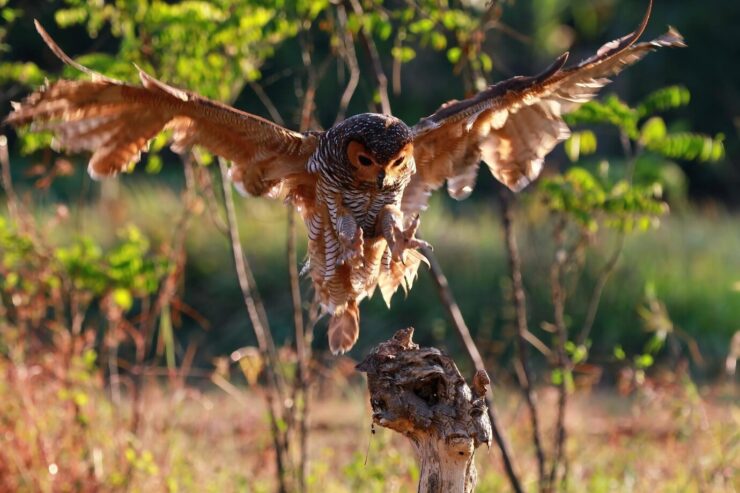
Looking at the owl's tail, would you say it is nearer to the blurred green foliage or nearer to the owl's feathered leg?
the owl's feathered leg

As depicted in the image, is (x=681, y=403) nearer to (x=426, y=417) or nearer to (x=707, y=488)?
(x=707, y=488)

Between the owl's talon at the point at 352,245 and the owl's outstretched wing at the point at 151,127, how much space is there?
38 cm

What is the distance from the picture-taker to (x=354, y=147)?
4012 mm

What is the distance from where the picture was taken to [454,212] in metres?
15.1

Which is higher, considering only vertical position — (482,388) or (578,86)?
(578,86)

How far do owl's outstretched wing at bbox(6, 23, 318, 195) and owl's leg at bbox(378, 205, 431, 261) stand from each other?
16.0 inches

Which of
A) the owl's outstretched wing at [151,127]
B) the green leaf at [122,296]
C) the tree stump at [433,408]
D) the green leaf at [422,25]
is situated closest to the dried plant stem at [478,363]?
the owl's outstretched wing at [151,127]

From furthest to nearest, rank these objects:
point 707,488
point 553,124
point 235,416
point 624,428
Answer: point 235,416, point 624,428, point 707,488, point 553,124

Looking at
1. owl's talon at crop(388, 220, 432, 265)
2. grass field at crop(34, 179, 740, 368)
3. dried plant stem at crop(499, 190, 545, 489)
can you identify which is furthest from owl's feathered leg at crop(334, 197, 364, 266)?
grass field at crop(34, 179, 740, 368)

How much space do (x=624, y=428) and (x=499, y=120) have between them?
8.14 ft

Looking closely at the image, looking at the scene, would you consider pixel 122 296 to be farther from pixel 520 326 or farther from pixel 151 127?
pixel 520 326

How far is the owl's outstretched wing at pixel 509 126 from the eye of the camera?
4051mm

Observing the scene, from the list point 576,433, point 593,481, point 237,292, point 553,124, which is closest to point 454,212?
point 237,292

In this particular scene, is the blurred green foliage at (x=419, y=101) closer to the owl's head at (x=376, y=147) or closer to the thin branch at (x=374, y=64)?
the thin branch at (x=374, y=64)
